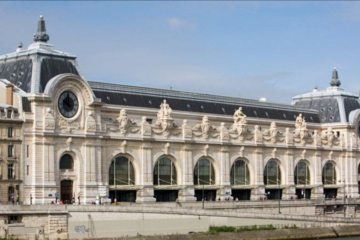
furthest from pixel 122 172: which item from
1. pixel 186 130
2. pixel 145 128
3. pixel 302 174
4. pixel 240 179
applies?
pixel 302 174

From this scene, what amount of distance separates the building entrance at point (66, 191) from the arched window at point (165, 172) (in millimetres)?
13933

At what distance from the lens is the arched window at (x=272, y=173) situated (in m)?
122

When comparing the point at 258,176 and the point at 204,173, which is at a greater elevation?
the point at 204,173

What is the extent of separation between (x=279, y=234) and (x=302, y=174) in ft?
109

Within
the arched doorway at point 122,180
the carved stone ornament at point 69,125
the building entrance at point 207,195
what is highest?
the carved stone ornament at point 69,125

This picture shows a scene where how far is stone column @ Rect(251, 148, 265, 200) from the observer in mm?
119250

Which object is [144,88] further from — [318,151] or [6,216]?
[6,216]

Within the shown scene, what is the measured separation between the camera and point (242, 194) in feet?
389

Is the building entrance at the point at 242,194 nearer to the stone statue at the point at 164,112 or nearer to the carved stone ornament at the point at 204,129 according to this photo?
the carved stone ornament at the point at 204,129

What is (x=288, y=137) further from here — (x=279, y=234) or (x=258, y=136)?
(x=279, y=234)

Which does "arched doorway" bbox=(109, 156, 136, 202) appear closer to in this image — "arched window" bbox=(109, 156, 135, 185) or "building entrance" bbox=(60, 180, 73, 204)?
"arched window" bbox=(109, 156, 135, 185)

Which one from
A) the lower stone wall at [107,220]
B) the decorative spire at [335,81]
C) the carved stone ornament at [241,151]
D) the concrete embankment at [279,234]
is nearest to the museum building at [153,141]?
the carved stone ornament at [241,151]

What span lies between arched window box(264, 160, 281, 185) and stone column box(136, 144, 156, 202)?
2279 cm

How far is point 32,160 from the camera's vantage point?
93562 millimetres
